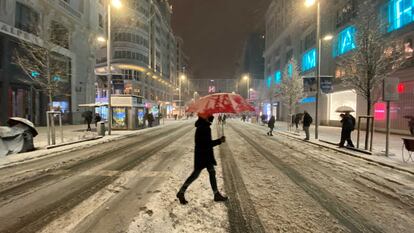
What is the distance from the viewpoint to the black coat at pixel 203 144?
468cm

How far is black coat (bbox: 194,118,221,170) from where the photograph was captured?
184 inches

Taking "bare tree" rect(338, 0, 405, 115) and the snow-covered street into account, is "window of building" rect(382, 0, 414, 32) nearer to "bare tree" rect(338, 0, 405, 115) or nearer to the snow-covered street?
"bare tree" rect(338, 0, 405, 115)

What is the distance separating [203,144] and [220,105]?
82 centimetres

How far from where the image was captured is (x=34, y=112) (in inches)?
1031

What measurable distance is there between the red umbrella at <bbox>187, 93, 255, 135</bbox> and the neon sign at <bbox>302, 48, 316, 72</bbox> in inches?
1453

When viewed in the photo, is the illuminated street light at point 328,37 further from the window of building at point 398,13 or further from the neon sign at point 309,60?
the window of building at point 398,13

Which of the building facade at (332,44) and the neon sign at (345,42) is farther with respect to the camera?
the neon sign at (345,42)

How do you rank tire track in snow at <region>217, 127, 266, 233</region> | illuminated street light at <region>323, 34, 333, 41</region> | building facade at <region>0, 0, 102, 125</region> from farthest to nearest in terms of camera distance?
1. illuminated street light at <region>323, 34, 333, 41</region>
2. building facade at <region>0, 0, 102, 125</region>
3. tire track in snow at <region>217, 127, 266, 233</region>

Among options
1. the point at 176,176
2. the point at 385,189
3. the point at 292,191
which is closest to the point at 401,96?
the point at 385,189

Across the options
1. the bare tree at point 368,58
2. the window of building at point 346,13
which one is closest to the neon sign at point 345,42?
the window of building at point 346,13

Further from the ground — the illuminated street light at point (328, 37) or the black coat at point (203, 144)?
the illuminated street light at point (328, 37)

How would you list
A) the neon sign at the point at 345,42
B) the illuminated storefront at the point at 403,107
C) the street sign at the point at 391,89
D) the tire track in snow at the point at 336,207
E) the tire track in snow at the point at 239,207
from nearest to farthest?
the tire track in snow at the point at 239,207 < the tire track in snow at the point at 336,207 < the street sign at the point at 391,89 < the illuminated storefront at the point at 403,107 < the neon sign at the point at 345,42

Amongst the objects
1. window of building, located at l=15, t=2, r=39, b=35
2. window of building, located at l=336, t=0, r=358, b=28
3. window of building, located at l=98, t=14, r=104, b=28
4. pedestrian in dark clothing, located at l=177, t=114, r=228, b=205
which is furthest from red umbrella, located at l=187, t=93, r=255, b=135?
window of building, located at l=98, t=14, r=104, b=28

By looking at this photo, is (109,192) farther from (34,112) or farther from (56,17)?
(56,17)
